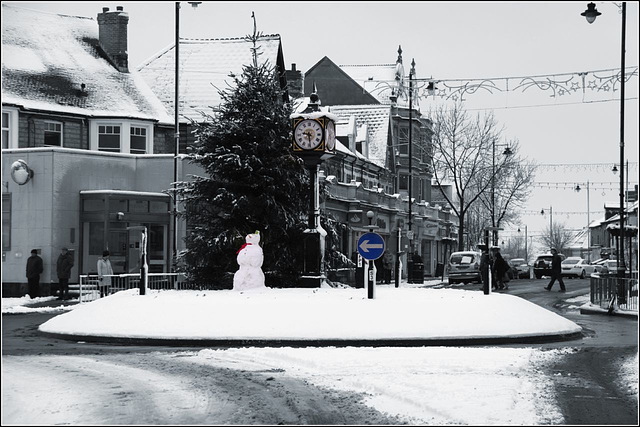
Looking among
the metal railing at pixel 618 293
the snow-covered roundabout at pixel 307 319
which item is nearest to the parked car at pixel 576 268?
the metal railing at pixel 618 293

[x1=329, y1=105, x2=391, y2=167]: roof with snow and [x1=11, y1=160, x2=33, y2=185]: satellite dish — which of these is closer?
[x1=11, y1=160, x2=33, y2=185]: satellite dish

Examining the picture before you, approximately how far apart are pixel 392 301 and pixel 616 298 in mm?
10643

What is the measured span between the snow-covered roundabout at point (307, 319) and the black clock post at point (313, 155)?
5.45ft

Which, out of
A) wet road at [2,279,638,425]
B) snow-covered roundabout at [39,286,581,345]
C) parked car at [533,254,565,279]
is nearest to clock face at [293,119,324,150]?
snow-covered roundabout at [39,286,581,345]

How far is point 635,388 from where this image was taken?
1214 cm

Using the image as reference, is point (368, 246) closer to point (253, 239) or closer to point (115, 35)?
point (253, 239)

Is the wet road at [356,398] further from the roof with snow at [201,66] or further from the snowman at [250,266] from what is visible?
the roof with snow at [201,66]

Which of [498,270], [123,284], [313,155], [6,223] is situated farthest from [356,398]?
[498,270]

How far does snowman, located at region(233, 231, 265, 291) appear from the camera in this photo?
21641 millimetres

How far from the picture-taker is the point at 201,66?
1843 inches

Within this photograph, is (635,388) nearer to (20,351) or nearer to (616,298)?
(20,351)

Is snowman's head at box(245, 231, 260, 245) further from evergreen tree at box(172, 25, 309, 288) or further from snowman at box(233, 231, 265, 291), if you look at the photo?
evergreen tree at box(172, 25, 309, 288)

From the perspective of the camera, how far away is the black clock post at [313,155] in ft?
74.0

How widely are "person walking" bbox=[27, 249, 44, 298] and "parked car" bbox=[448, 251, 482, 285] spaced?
80.9ft
